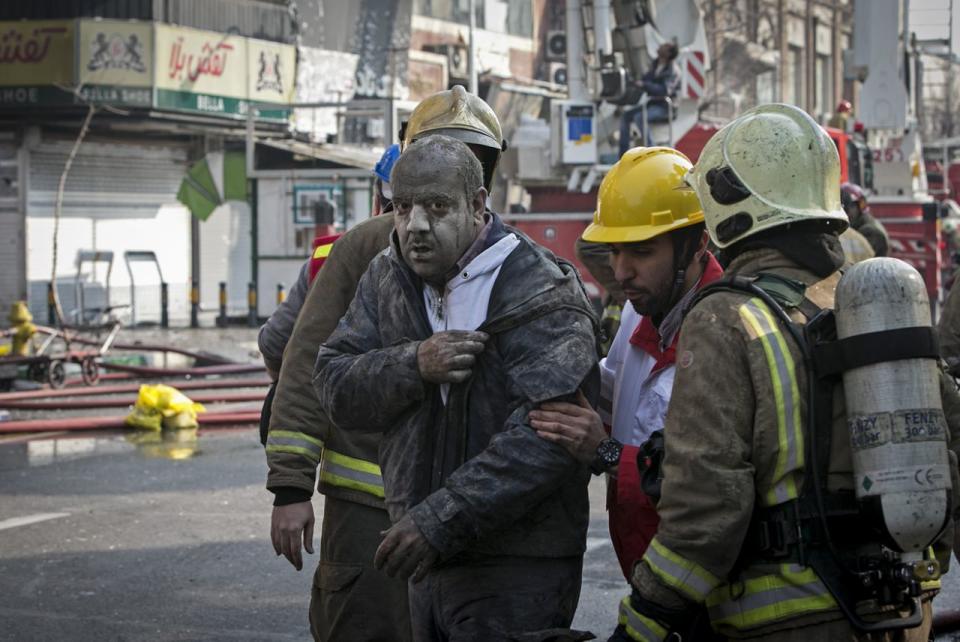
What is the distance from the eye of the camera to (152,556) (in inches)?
310

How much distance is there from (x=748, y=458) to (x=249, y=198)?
2520cm

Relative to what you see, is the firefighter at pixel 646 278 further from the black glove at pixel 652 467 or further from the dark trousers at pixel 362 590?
the dark trousers at pixel 362 590

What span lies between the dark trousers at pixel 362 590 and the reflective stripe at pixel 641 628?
4.27 feet

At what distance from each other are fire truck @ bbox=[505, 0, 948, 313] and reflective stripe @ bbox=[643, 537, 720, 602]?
45.1ft

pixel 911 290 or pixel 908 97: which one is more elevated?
pixel 908 97

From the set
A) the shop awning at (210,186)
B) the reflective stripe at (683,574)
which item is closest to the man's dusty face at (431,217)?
the reflective stripe at (683,574)

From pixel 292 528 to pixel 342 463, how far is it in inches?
9.3

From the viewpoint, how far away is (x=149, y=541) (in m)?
8.25

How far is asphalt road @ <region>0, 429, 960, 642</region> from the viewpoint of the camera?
6.59 metres

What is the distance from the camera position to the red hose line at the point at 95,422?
40.1 ft

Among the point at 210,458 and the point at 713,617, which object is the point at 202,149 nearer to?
the point at 210,458

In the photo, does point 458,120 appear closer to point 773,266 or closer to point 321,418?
point 321,418

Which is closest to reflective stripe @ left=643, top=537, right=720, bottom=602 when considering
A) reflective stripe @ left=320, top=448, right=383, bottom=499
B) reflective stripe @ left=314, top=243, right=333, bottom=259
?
reflective stripe @ left=320, top=448, right=383, bottom=499

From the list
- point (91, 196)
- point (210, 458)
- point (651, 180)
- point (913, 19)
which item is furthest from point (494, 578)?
point (91, 196)
